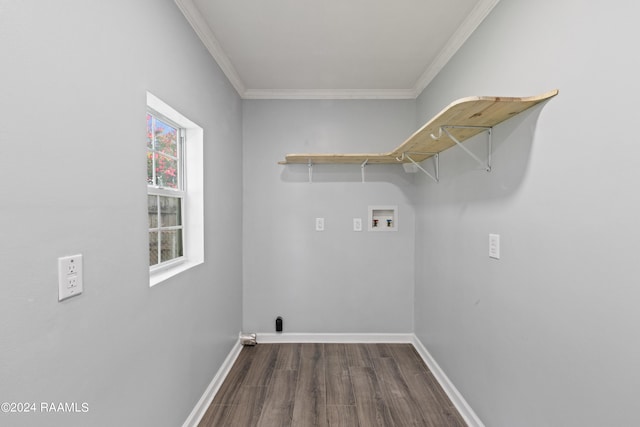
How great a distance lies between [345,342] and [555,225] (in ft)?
7.48

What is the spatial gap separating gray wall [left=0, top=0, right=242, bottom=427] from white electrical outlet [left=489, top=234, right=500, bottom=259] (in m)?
1.73

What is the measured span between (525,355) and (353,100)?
8.08 ft

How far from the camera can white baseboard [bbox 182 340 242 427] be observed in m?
1.84

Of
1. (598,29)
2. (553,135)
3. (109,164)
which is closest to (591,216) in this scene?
(553,135)

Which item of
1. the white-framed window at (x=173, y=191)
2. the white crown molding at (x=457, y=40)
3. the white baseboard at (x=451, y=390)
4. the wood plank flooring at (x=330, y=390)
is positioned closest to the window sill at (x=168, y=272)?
the white-framed window at (x=173, y=191)

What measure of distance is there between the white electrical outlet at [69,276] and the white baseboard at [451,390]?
84.6 inches

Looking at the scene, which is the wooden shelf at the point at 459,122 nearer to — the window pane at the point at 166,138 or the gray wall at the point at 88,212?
the window pane at the point at 166,138

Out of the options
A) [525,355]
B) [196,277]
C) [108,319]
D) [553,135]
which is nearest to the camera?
[108,319]

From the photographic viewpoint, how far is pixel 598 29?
1.03 meters

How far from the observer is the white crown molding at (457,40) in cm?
173

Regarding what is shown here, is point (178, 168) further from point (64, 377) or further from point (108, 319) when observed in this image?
point (64, 377)

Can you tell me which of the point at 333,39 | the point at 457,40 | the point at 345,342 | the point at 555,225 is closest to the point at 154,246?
the point at 333,39

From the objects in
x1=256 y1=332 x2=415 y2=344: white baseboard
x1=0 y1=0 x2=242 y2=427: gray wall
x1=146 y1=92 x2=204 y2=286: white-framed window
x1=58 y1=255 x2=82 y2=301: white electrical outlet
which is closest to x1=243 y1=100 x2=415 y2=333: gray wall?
x1=256 y1=332 x2=415 y2=344: white baseboard

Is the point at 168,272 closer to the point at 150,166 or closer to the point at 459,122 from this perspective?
the point at 150,166
